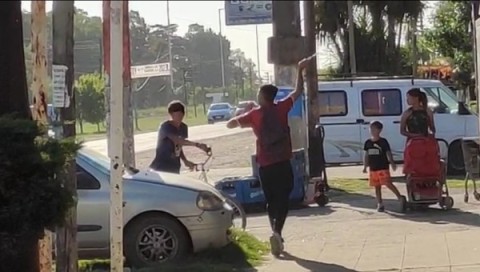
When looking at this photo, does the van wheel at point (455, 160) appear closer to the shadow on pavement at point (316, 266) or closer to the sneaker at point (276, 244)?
the sneaker at point (276, 244)

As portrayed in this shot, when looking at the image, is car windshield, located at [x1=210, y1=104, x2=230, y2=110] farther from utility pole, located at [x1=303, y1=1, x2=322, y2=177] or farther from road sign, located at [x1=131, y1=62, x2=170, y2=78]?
utility pole, located at [x1=303, y1=1, x2=322, y2=177]

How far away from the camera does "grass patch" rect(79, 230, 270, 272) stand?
386 inches

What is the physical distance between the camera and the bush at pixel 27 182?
7.14 metres

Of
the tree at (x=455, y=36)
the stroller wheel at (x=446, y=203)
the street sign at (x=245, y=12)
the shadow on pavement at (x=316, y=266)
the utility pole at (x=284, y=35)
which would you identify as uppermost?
the tree at (x=455, y=36)

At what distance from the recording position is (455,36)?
39625mm

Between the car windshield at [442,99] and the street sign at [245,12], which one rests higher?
the street sign at [245,12]

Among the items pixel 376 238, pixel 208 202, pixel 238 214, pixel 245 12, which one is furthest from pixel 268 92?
pixel 245 12

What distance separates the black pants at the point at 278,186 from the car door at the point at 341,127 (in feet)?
33.5

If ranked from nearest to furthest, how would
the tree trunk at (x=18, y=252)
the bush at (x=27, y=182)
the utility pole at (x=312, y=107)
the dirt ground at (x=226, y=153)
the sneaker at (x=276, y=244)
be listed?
the bush at (x=27, y=182) < the tree trunk at (x=18, y=252) < the sneaker at (x=276, y=244) < the utility pole at (x=312, y=107) < the dirt ground at (x=226, y=153)

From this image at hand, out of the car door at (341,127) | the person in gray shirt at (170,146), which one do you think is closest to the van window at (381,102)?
the car door at (341,127)

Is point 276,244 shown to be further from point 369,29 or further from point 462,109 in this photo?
point 369,29

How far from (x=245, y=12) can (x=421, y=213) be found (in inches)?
153

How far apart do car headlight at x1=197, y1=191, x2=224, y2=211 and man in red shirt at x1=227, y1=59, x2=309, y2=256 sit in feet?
2.29

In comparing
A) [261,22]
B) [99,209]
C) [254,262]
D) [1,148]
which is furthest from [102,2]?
[261,22]
